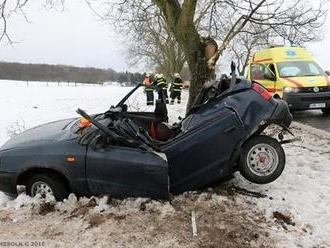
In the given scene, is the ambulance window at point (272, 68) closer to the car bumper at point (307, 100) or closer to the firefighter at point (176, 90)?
the car bumper at point (307, 100)

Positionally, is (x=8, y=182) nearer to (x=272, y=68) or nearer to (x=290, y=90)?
(x=290, y=90)

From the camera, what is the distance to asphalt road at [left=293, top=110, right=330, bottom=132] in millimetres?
12580

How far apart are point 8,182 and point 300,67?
1135cm

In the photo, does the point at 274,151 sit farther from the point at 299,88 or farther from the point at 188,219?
the point at 299,88

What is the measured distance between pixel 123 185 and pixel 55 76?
139 m

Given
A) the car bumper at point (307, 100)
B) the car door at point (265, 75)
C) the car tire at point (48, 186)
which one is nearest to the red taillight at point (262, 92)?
the car tire at point (48, 186)

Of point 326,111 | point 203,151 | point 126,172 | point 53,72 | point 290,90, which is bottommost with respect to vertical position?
point 53,72

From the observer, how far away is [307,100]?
45.1 ft

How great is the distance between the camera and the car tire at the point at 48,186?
229 inches

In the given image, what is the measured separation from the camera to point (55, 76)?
140250mm

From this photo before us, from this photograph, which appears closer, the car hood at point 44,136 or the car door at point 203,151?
the car door at point 203,151

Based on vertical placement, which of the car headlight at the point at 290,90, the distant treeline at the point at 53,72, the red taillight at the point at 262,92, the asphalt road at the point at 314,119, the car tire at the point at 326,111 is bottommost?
the distant treeline at the point at 53,72

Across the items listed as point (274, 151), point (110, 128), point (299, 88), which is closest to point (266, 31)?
point (299, 88)

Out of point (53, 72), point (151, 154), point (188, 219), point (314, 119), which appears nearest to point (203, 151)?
point (151, 154)
